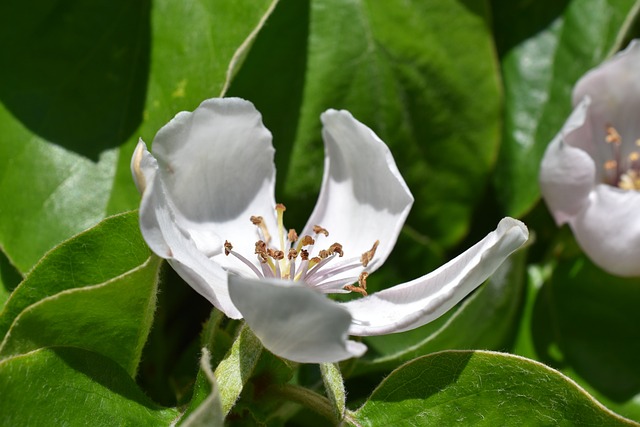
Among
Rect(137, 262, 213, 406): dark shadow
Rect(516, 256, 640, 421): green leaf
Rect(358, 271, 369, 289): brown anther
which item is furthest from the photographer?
Rect(516, 256, 640, 421): green leaf

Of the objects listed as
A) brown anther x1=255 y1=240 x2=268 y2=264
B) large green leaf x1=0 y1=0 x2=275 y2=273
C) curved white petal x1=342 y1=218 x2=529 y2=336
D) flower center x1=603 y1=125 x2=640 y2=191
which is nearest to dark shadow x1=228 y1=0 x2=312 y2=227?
large green leaf x1=0 y1=0 x2=275 y2=273

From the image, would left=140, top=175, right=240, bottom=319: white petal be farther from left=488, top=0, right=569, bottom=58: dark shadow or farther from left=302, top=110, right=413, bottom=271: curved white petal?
left=488, top=0, right=569, bottom=58: dark shadow

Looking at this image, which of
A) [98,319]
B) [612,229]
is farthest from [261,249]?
[612,229]

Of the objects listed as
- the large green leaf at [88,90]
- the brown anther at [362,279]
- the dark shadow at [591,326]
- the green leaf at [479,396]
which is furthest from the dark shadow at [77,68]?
the dark shadow at [591,326]

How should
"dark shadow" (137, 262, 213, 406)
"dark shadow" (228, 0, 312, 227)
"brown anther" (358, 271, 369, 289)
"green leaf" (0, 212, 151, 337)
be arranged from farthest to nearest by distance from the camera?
"dark shadow" (228, 0, 312, 227), "dark shadow" (137, 262, 213, 406), "brown anther" (358, 271, 369, 289), "green leaf" (0, 212, 151, 337)

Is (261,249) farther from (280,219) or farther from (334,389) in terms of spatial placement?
(334,389)

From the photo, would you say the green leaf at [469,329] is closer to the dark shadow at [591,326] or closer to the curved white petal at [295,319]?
the dark shadow at [591,326]

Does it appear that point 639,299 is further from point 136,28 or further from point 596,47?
point 136,28
